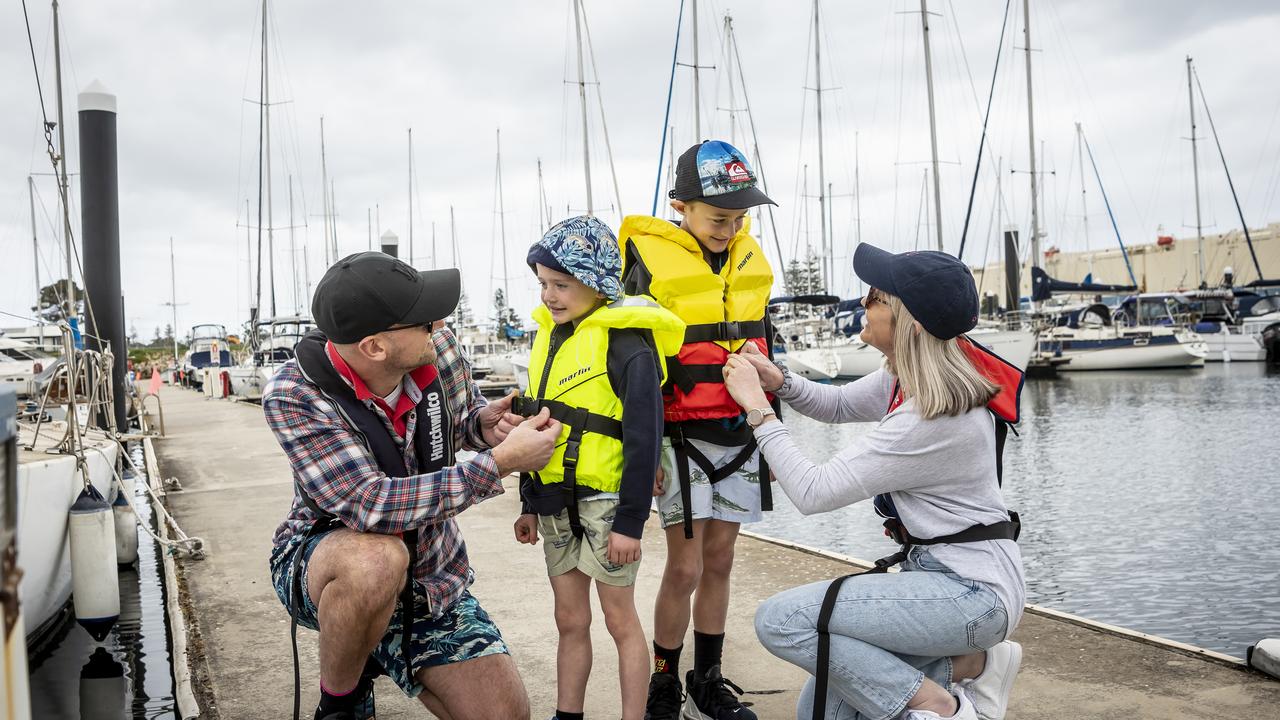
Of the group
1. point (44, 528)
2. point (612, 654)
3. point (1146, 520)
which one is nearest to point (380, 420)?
point (612, 654)

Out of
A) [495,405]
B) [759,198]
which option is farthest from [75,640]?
[759,198]

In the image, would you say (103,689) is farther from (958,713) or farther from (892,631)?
(958,713)

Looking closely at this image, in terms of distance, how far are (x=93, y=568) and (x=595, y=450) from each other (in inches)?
127

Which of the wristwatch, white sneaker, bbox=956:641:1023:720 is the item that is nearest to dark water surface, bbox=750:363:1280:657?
white sneaker, bbox=956:641:1023:720

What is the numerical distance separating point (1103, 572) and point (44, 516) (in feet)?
23.4

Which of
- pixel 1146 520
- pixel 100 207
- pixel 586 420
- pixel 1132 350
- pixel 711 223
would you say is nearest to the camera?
pixel 586 420

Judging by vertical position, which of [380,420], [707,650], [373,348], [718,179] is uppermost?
[718,179]

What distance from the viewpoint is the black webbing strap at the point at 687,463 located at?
10.5ft

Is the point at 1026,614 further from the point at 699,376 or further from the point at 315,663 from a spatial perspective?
the point at 315,663

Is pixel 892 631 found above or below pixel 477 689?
above

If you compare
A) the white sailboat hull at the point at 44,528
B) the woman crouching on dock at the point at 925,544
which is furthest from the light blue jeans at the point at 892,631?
the white sailboat hull at the point at 44,528

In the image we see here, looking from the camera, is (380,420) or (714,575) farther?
(714,575)

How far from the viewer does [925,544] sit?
2.57 metres

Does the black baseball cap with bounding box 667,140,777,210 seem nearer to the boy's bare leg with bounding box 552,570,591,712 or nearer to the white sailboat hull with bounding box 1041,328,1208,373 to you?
the boy's bare leg with bounding box 552,570,591,712
